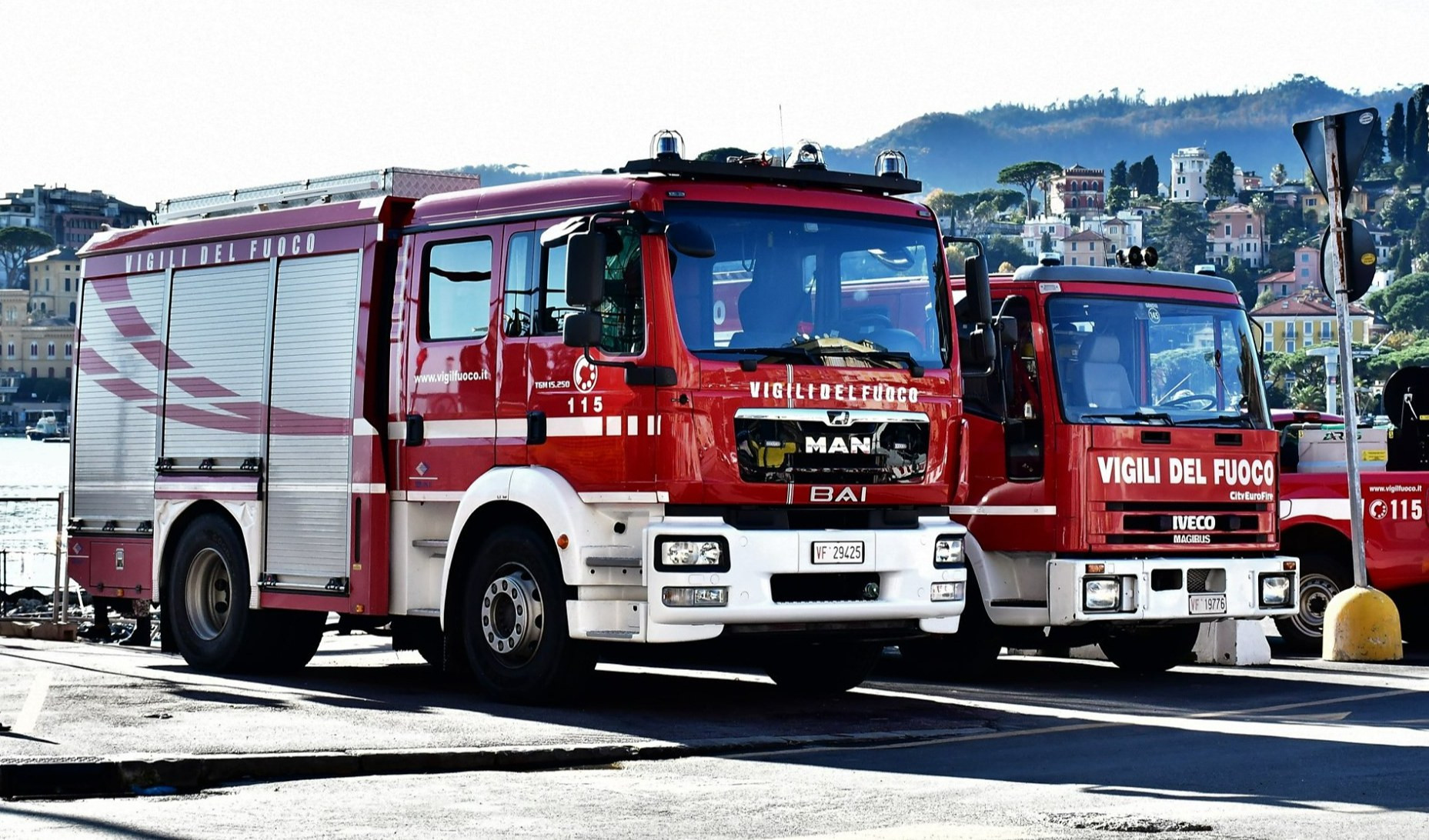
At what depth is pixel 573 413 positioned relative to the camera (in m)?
11.7

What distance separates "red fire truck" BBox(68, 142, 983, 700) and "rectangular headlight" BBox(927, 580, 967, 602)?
0.01 metres

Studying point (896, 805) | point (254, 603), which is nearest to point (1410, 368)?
point (254, 603)

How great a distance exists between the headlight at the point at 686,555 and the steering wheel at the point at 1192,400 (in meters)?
4.04

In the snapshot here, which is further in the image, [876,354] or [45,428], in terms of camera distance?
[45,428]

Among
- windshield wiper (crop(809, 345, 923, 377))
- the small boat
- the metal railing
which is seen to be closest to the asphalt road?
windshield wiper (crop(809, 345, 923, 377))

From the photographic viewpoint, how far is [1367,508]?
54.4 ft

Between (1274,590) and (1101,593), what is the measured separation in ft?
4.73

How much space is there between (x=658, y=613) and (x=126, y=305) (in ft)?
20.2

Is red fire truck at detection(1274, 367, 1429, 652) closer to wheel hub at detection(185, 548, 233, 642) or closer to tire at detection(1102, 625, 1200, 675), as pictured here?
tire at detection(1102, 625, 1200, 675)

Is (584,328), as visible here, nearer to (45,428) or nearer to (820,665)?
(820,665)

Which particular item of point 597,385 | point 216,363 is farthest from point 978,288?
point 216,363

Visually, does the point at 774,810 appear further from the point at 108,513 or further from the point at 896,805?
the point at 108,513

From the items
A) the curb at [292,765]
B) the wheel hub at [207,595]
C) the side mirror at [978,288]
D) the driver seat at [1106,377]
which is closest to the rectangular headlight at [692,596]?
the curb at [292,765]

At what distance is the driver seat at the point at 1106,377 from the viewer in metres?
13.9
